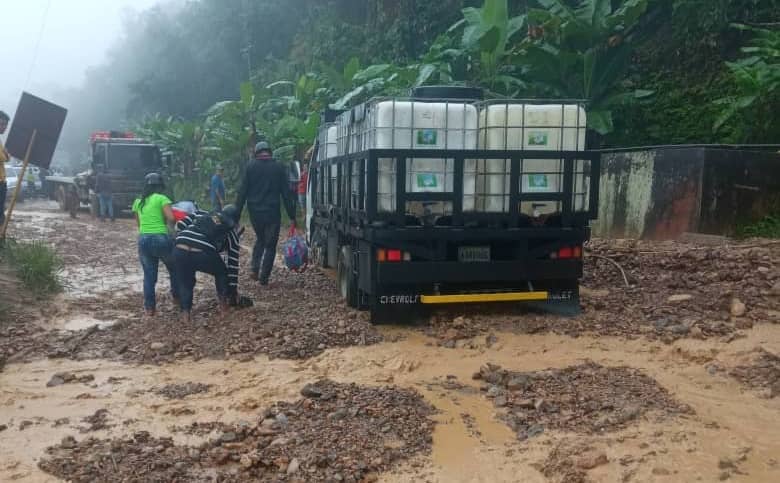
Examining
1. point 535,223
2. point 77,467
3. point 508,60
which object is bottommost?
point 77,467

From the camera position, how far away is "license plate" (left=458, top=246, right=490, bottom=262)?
266 inches

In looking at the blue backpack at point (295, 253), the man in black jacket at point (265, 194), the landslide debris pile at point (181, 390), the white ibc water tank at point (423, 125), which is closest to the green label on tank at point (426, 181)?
the white ibc water tank at point (423, 125)

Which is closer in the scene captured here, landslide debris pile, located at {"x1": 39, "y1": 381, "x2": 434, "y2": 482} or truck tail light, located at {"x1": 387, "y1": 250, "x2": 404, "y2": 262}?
landslide debris pile, located at {"x1": 39, "y1": 381, "x2": 434, "y2": 482}

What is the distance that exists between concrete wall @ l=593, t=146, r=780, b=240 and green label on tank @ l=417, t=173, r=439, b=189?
5022 millimetres

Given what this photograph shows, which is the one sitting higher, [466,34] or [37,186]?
[466,34]

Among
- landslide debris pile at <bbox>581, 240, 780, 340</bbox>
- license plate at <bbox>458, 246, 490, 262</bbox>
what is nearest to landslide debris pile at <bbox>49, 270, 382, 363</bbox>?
license plate at <bbox>458, 246, 490, 262</bbox>

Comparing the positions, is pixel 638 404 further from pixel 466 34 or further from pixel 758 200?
pixel 466 34

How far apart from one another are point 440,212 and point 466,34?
23.6 feet

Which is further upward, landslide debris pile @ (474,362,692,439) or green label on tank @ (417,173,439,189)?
green label on tank @ (417,173,439,189)

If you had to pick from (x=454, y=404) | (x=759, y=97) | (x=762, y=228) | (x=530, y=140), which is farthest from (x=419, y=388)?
(x=759, y=97)

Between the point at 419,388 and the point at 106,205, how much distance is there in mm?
17586

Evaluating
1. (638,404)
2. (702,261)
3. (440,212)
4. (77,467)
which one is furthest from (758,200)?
(77,467)

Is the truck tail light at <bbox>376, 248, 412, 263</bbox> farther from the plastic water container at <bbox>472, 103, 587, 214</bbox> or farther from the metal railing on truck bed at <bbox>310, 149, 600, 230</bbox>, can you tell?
the plastic water container at <bbox>472, 103, 587, 214</bbox>

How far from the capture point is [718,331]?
596 cm
